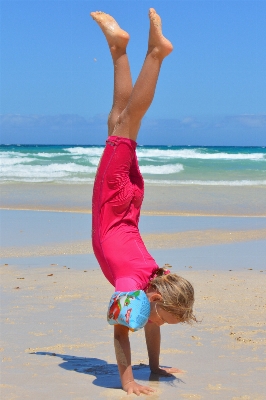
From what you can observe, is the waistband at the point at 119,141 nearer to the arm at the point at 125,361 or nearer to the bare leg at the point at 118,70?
the bare leg at the point at 118,70

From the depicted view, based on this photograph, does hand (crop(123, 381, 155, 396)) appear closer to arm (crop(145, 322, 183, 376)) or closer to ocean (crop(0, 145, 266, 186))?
arm (crop(145, 322, 183, 376))

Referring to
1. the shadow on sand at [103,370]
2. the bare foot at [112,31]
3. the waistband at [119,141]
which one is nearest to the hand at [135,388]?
the shadow on sand at [103,370]

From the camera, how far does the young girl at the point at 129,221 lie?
4098 mm

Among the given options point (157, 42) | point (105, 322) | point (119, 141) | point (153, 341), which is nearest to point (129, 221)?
point (119, 141)

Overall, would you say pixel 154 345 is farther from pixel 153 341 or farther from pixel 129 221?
pixel 129 221

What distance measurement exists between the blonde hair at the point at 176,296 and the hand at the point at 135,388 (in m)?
0.50

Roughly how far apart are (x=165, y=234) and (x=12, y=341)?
6.03 m

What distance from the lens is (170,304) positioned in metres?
4.00

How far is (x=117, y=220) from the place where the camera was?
4406 millimetres

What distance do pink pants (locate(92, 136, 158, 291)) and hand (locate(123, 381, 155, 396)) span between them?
0.61 meters

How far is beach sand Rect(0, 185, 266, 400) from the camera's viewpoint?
169 inches

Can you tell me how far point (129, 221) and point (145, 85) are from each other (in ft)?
3.03

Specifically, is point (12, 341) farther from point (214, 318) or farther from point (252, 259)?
point (252, 259)

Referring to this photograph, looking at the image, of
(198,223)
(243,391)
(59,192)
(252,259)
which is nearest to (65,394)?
(243,391)
